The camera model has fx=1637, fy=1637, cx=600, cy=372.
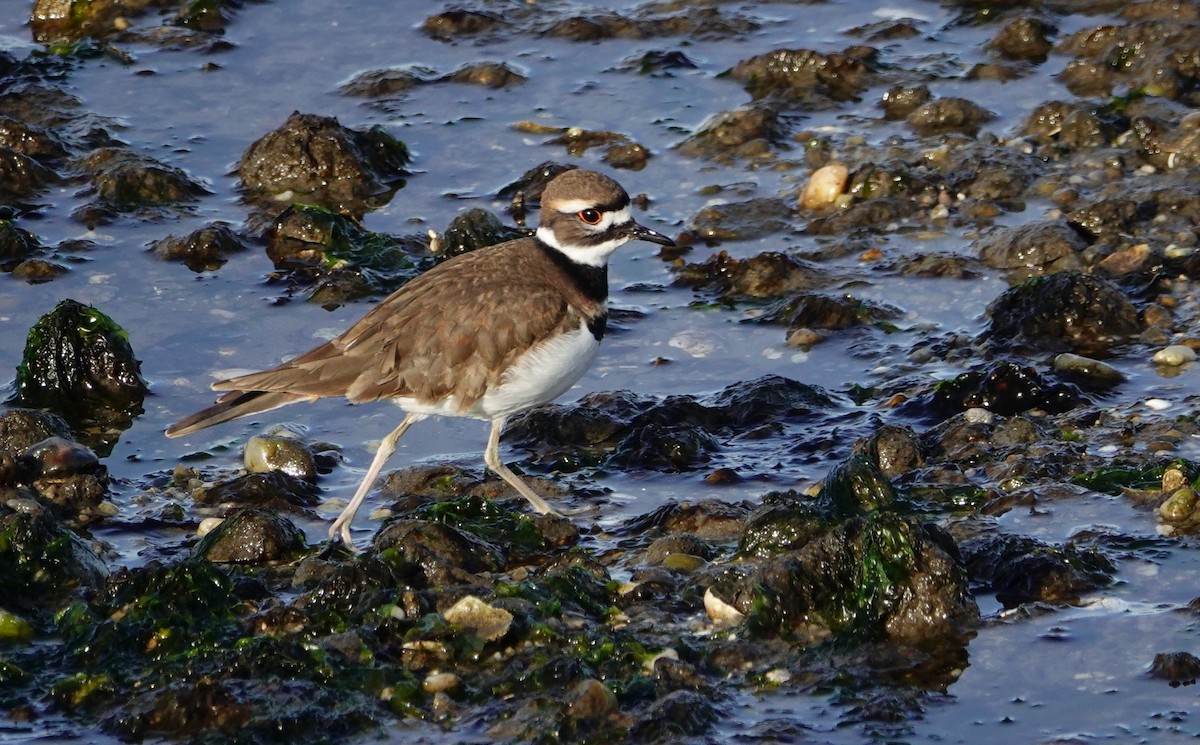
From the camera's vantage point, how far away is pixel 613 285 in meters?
9.02

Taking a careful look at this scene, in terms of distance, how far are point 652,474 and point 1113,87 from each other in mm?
5001

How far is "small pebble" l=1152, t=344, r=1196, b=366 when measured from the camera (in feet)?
25.1

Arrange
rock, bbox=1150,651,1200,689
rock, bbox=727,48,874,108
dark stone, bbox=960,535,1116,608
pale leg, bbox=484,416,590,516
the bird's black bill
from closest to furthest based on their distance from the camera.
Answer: rock, bbox=1150,651,1200,689
dark stone, bbox=960,535,1116,608
pale leg, bbox=484,416,590,516
the bird's black bill
rock, bbox=727,48,874,108

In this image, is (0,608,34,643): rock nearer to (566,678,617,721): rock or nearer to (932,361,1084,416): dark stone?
(566,678,617,721): rock

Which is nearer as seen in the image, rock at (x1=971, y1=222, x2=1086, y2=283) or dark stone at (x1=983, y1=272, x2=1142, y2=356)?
dark stone at (x1=983, y1=272, x2=1142, y2=356)

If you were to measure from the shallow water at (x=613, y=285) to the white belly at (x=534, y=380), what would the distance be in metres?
0.59

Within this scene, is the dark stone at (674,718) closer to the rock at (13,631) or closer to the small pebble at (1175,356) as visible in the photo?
the rock at (13,631)

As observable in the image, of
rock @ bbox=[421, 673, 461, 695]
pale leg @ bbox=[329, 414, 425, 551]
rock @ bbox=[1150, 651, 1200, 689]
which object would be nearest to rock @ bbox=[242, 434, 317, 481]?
pale leg @ bbox=[329, 414, 425, 551]

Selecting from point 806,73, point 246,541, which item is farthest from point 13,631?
point 806,73

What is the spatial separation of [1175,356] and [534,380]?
3103 millimetres

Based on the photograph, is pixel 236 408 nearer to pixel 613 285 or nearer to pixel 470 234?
pixel 470 234

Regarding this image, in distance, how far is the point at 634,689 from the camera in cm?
535

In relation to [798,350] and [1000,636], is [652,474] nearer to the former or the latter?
[798,350]

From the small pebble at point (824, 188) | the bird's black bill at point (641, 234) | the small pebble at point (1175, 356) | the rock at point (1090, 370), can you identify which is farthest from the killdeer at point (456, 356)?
the small pebble at point (824, 188)
